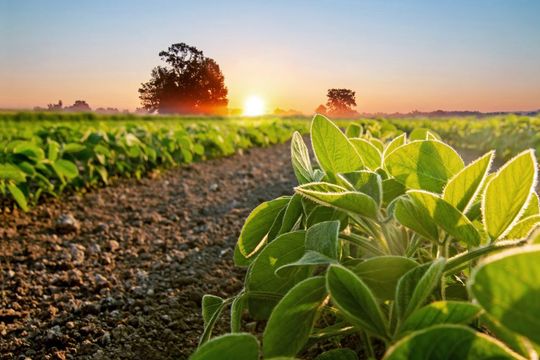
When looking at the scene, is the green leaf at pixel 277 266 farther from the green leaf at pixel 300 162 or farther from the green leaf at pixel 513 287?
the green leaf at pixel 513 287

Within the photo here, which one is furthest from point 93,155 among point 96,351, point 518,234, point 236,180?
point 518,234

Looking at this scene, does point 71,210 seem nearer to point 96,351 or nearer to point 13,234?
point 13,234

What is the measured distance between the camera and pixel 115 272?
280 centimetres

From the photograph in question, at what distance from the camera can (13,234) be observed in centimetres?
345

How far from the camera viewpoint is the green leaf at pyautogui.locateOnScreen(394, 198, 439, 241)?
2.56 feet

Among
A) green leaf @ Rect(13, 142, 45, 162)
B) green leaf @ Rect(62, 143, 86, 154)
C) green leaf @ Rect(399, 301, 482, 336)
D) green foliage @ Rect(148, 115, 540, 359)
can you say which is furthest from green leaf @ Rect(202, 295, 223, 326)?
green leaf @ Rect(62, 143, 86, 154)

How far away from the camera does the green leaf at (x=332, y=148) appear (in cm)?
101

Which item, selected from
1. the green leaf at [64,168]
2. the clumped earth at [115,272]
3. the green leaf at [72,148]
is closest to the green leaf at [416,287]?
the clumped earth at [115,272]

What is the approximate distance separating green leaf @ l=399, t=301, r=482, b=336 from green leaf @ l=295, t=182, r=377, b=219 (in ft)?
0.80

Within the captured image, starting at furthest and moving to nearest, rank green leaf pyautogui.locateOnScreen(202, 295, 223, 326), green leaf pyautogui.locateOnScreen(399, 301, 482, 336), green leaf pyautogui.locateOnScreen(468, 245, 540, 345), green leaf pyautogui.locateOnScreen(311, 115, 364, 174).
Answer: green leaf pyautogui.locateOnScreen(202, 295, 223, 326)
green leaf pyautogui.locateOnScreen(311, 115, 364, 174)
green leaf pyautogui.locateOnScreen(399, 301, 482, 336)
green leaf pyautogui.locateOnScreen(468, 245, 540, 345)

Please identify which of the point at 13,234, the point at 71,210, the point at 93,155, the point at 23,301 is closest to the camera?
the point at 23,301

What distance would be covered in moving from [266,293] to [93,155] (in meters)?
4.20

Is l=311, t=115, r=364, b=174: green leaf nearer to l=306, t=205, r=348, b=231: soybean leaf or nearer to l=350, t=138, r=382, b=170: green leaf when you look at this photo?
l=306, t=205, r=348, b=231: soybean leaf

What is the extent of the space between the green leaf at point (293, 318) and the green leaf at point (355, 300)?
8cm
